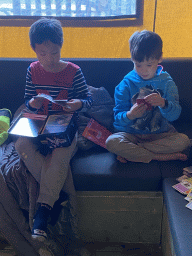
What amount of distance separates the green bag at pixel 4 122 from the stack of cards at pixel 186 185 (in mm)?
1050

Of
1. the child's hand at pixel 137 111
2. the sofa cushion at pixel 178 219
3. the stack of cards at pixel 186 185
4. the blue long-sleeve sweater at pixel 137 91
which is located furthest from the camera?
the blue long-sleeve sweater at pixel 137 91

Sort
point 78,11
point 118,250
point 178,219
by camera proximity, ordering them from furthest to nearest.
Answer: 1. point 78,11
2. point 118,250
3. point 178,219

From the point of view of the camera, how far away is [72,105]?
162 cm

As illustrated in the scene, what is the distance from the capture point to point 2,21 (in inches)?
79.3

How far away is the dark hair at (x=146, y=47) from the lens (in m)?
1.52

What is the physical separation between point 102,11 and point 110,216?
1.36m

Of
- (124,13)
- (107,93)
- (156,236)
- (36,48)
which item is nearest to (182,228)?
(156,236)

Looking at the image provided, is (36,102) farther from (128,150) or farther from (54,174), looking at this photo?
(128,150)

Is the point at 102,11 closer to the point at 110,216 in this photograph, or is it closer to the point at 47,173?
the point at 47,173

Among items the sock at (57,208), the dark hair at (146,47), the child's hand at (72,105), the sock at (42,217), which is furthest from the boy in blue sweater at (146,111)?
the sock at (42,217)

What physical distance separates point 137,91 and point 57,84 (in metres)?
0.50

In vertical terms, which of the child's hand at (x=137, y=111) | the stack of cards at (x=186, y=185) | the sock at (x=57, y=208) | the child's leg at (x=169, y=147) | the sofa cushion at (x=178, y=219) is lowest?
the sock at (x=57, y=208)

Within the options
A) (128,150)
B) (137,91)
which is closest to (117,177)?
(128,150)

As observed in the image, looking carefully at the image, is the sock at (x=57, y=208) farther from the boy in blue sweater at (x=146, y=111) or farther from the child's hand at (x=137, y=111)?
the child's hand at (x=137, y=111)
